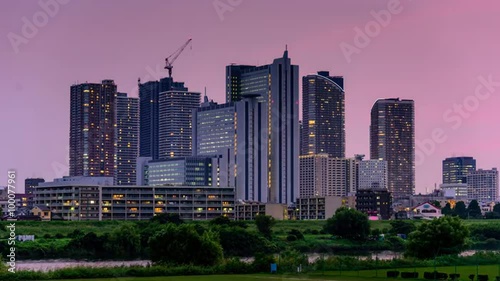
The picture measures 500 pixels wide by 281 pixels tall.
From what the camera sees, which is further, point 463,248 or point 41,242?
point 41,242

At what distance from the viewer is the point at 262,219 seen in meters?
150

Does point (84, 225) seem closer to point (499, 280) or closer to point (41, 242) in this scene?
point (41, 242)

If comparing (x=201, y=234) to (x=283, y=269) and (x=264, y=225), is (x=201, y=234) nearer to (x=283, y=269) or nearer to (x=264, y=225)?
(x=283, y=269)

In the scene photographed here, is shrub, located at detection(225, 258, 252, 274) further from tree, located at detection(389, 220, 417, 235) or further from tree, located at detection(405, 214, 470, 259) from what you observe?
tree, located at detection(389, 220, 417, 235)

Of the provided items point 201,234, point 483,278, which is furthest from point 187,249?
point 483,278

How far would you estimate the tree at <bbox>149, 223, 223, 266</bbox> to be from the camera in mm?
79438

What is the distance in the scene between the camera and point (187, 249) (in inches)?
3152

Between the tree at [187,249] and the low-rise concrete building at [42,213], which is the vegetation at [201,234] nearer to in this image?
the tree at [187,249]

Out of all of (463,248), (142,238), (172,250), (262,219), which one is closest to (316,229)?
(262,219)

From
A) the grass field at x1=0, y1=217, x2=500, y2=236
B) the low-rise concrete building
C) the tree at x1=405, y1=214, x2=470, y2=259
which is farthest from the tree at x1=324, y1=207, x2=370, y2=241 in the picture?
the low-rise concrete building

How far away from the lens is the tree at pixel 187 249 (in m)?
79.4

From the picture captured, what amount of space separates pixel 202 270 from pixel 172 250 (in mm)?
9678

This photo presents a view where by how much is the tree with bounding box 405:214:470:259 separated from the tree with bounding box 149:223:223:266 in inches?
894

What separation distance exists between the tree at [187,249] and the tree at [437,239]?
22.7 meters
